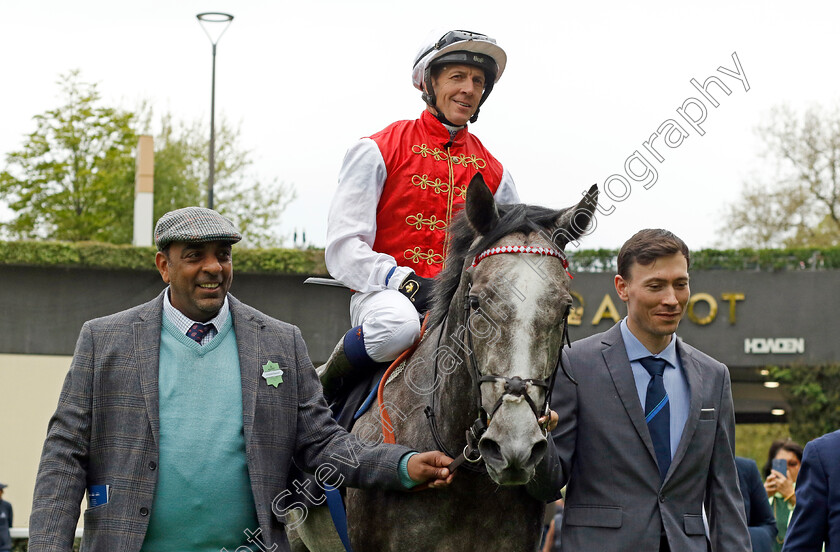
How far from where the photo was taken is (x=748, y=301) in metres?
19.6

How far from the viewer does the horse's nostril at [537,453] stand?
309 centimetres

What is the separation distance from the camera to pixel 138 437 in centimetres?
333

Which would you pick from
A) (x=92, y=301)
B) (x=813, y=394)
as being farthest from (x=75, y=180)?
(x=813, y=394)

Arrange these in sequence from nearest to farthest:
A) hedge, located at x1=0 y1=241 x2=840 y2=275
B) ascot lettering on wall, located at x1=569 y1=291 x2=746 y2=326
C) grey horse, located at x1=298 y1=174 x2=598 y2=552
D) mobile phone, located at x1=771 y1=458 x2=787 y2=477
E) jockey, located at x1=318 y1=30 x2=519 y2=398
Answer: grey horse, located at x1=298 y1=174 x2=598 y2=552
jockey, located at x1=318 y1=30 x2=519 y2=398
mobile phone, located at x1=771 y1=458 x2=787 y2=477
hedge, located at x1=0 y1=241 x2=840 y2=275
ascot lettering on wall, located at x1=569 y1=291 x2=746 y2=326

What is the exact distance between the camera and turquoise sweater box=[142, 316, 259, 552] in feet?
11.0

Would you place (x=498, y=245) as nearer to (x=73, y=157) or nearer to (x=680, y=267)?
(x=680, y=267)

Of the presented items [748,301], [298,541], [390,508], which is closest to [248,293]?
[748,301]

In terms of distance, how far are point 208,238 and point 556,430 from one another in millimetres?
1482

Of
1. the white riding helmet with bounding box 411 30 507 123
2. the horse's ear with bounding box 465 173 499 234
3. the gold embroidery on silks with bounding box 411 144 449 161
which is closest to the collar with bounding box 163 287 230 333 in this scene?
the horse's ear with bounding box 465 173 499 234

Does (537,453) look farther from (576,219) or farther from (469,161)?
(469,161)

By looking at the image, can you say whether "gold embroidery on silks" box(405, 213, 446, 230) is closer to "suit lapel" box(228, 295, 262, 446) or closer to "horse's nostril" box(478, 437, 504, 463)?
"suit lapel" box(228, 295, 262, 446)

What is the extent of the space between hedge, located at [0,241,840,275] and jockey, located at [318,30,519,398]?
14.0 m

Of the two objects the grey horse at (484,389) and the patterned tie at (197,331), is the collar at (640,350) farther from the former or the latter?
the patterned tie at (197,331)

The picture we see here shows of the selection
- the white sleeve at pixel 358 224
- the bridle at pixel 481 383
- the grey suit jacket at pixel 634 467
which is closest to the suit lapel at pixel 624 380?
the grey suit jacket at pixel 634 467
